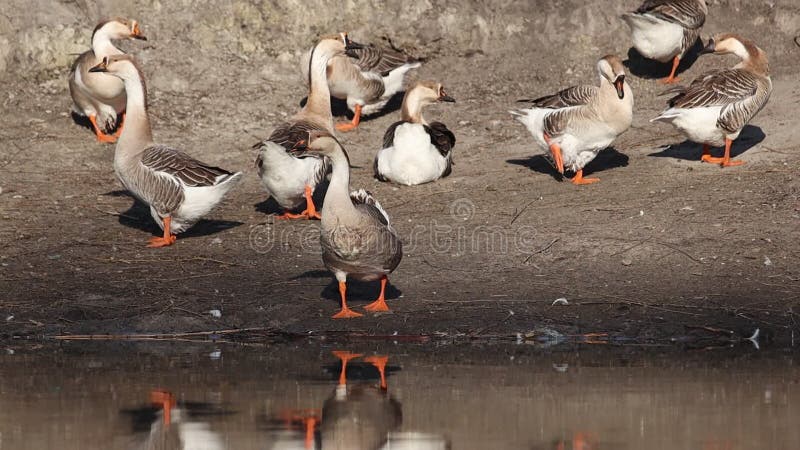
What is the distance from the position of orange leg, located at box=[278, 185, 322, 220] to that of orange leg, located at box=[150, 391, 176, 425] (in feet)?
15.3

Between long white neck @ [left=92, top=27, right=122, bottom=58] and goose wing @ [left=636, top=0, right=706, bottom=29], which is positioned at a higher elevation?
goose wing @ [left=636, top=0, right=706, bottom=29]

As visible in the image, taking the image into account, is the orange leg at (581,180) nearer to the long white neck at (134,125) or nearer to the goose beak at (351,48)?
the goose beak at (351,48)

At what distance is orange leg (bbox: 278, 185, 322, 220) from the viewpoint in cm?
1161

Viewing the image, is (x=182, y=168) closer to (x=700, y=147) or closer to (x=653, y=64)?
(x=700, y=147)

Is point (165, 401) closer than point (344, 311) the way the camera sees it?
Yes

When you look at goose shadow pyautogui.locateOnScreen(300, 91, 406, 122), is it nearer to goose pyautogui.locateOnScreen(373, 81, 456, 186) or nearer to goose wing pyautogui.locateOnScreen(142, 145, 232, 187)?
goose pyautogui.locateOnScreen(373, 81, 456, 186)

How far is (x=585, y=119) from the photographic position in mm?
12516

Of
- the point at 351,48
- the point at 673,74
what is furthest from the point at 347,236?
the point at 673,74

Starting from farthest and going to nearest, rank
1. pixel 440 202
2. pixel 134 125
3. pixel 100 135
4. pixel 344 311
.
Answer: pixel 100 135 < pixel 440 202 < pixel 134 125 < pixel 344 311

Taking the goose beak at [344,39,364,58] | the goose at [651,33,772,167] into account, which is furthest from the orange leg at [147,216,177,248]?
the goose at [651,33,772,167]

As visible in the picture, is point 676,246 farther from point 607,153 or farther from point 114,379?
point 114,379

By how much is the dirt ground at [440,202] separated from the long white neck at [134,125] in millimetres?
790

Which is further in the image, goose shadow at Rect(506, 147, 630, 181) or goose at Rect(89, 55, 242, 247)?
goose shadow at Rect(506, 147, 630, 181)

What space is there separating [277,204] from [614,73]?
3.81 meters
